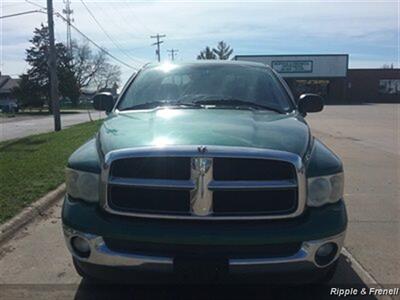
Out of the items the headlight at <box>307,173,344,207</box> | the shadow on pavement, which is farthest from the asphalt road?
the headlight at <box>307,173,344,207</box>

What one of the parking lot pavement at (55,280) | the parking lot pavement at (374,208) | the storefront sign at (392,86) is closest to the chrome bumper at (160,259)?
the parking lot pavement at (55,280)

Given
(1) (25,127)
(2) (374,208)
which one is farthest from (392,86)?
(2) (374,208)

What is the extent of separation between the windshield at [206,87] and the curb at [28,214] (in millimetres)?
1868

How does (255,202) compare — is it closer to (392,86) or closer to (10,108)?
(10,108)

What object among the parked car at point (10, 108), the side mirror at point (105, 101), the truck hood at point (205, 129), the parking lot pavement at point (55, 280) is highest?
the side mirror at point (105, 101)

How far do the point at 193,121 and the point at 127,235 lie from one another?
1129 millimetres

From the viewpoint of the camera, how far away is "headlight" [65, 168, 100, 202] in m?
3.29

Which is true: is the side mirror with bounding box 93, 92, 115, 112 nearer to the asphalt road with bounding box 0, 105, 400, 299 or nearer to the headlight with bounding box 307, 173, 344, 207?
the asphalt road with bounding box 0, 105, 400, 299

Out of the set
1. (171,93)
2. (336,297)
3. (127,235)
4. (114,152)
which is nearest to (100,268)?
(127,235)

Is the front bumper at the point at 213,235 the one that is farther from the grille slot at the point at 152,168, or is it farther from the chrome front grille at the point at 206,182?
the grille slot at the point at 152,168

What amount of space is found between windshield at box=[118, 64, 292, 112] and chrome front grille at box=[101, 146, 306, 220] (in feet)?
4.91

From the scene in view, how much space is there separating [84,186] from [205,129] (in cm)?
93

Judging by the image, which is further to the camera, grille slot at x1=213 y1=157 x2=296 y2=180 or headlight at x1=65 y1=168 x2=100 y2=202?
headlight at x1=65 y1=168 x2=100 y2=202

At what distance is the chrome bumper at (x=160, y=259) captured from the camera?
9.91 ft
